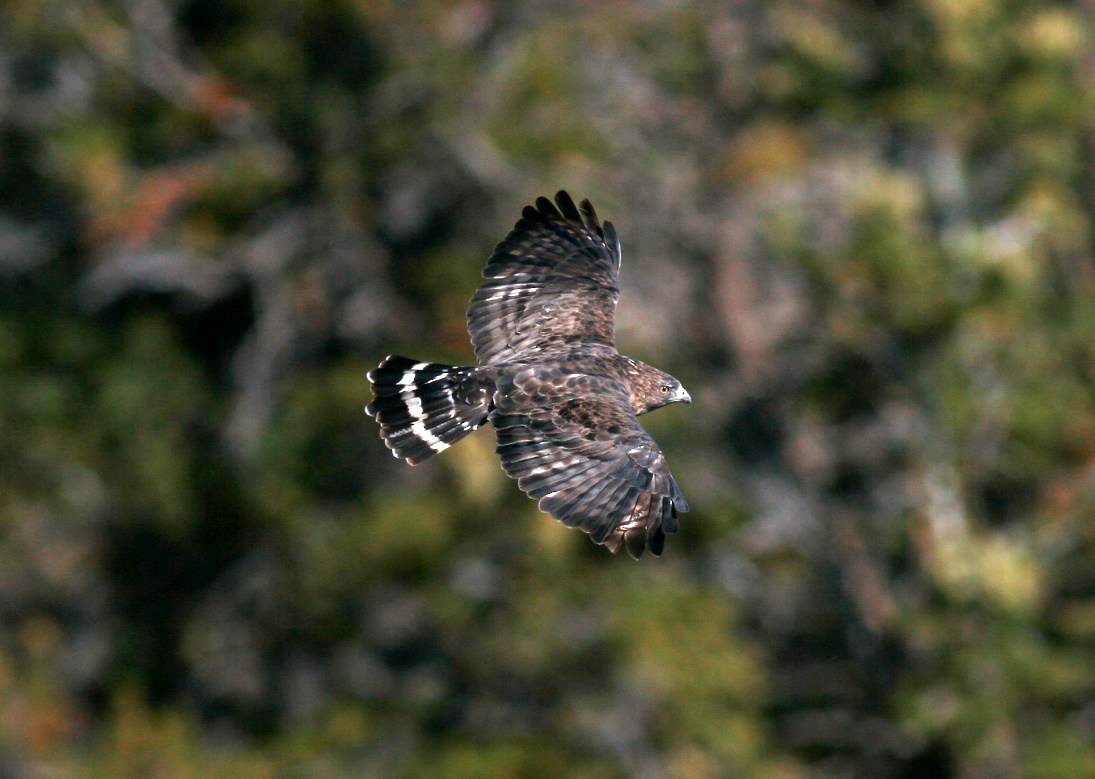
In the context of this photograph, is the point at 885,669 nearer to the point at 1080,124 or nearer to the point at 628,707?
the point at 628,707

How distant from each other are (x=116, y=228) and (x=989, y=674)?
8201 millimetres

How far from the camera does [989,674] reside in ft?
65.3

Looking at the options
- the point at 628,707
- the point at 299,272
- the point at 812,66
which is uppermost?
the point at 812,66

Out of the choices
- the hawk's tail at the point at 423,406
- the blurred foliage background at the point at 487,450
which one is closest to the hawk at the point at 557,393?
the hawk's tail at the point at 423,406

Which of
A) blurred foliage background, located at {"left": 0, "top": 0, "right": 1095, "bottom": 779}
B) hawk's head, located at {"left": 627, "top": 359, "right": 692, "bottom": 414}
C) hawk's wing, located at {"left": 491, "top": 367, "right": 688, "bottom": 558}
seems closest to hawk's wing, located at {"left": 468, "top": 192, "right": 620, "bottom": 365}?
hawk's head, located at {"left": 627, "top": 359, "right": 692, "bottom": 414}

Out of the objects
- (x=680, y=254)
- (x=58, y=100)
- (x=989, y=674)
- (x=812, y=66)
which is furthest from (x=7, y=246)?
(x=989, y=674)

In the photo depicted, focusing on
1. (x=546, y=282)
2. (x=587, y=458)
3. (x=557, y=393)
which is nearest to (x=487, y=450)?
(x=546, y=282)

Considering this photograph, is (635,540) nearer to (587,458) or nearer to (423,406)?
(587,458)

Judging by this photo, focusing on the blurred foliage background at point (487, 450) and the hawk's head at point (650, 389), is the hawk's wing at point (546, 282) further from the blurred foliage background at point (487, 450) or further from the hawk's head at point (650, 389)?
the blurred foliage background at point (487, 450)

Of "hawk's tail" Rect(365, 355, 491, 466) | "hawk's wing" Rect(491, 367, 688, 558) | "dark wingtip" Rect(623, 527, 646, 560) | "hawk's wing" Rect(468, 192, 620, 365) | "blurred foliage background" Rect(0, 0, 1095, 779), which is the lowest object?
"dark wingtip" Rect(623, 527, 646, 560)

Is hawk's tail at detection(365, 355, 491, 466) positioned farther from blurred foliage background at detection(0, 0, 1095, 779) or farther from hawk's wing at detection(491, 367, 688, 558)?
blurred foliage background at detection(0, 0, 1095, 779)

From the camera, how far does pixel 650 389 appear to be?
8.77 meters

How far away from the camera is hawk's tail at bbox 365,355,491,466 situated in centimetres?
859

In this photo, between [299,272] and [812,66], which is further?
[812,66]
